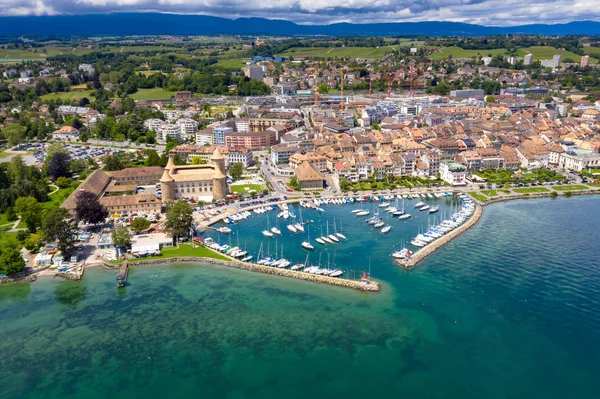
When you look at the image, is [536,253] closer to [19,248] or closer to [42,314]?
[42,314]

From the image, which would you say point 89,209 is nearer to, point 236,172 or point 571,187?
point 236,172

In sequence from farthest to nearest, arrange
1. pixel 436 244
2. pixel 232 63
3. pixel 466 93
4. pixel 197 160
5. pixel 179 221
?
pixel 232 63 < pixel 466 93 < pixel 197 160 < pixel 179 221 < pixel 436 244

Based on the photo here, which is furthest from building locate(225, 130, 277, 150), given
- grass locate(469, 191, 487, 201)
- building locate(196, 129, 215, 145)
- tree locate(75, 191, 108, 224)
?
grass locate(469, 191, 487, 201)


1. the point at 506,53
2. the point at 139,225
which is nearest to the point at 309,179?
the point at 139,225

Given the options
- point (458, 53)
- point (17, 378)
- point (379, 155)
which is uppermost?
point (458, 53)

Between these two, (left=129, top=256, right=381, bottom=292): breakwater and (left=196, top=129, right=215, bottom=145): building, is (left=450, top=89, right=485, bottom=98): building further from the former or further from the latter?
(left=129, top=256, right=381, bottom=292): breakwater

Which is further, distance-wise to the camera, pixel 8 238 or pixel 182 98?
pixel 182 98

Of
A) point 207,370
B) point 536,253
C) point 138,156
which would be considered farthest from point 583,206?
point 138,156
